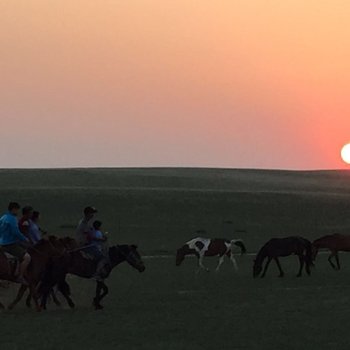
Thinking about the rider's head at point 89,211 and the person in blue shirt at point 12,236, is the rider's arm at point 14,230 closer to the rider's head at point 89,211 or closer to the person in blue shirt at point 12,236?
the person in blue shirt at point 12,236

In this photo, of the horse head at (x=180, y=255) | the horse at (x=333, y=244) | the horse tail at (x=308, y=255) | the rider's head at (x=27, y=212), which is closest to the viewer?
the rider's head at (x=27, y=212)

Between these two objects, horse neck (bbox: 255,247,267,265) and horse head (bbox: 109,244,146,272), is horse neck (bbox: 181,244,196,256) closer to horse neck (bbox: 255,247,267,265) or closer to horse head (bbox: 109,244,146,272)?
horse neck (bbox: 255,247,267,265)

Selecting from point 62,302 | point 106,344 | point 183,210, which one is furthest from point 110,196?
point 106,344

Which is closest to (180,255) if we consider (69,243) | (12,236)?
(69,243)

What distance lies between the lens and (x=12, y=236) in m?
18.6

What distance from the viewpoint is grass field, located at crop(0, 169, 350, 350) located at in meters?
14.6

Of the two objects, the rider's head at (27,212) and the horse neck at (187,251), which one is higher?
the rider's head at (27,212)

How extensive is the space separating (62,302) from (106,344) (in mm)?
6903

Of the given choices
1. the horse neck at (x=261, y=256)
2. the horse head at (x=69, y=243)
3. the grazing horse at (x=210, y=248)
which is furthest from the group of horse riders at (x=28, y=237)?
the grazing horse at (x=210, y=248)

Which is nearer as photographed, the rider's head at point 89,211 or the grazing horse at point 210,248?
the rider's head at point 89,211

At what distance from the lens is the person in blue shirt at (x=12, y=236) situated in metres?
18.5

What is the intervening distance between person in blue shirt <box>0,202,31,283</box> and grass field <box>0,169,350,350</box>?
46.2 inches

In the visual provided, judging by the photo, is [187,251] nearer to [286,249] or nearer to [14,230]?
[286,249]

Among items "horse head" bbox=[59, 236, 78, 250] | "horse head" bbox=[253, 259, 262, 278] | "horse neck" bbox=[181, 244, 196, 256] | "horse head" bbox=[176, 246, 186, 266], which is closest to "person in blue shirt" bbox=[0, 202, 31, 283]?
"horse head" bbox=[59, 236, 78, 250]
